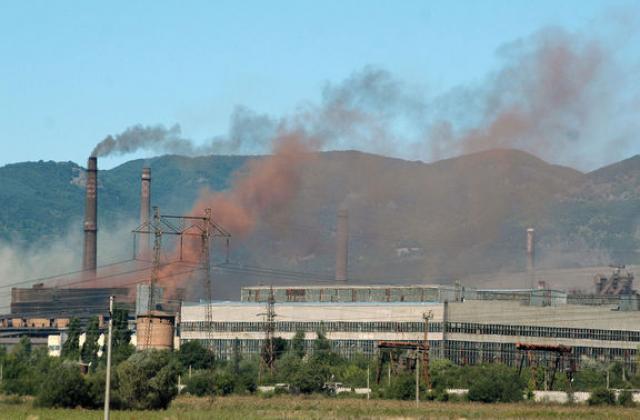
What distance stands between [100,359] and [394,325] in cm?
2984

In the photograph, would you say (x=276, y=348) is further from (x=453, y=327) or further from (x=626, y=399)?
(x=626, y=399)

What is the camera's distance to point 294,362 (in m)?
118

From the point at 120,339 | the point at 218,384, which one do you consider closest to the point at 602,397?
the point at 218,384

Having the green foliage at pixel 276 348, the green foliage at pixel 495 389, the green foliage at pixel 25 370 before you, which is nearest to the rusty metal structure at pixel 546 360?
the green foliage at pixel 495 389

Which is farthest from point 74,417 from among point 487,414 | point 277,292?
point 277,292

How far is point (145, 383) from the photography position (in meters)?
80.6

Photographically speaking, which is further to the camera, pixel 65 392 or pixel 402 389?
pixel 402 389

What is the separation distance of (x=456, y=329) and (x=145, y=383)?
65.8m

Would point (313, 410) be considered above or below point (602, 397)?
below

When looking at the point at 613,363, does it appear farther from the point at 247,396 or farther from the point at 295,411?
the point at 295,411

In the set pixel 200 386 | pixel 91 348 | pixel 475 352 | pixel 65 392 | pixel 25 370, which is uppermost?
pixel 475 352

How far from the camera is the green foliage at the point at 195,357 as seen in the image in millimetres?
134250

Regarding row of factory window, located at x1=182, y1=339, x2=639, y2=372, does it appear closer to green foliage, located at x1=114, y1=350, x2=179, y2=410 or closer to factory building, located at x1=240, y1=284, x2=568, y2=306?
factory building, located at x1=240, y1=284, x2=568, y2=306

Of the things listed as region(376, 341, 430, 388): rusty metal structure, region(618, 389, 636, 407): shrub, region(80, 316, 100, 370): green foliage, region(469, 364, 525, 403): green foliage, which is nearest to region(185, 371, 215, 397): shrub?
region(376, 341, 430, 388): rusty metal structure
